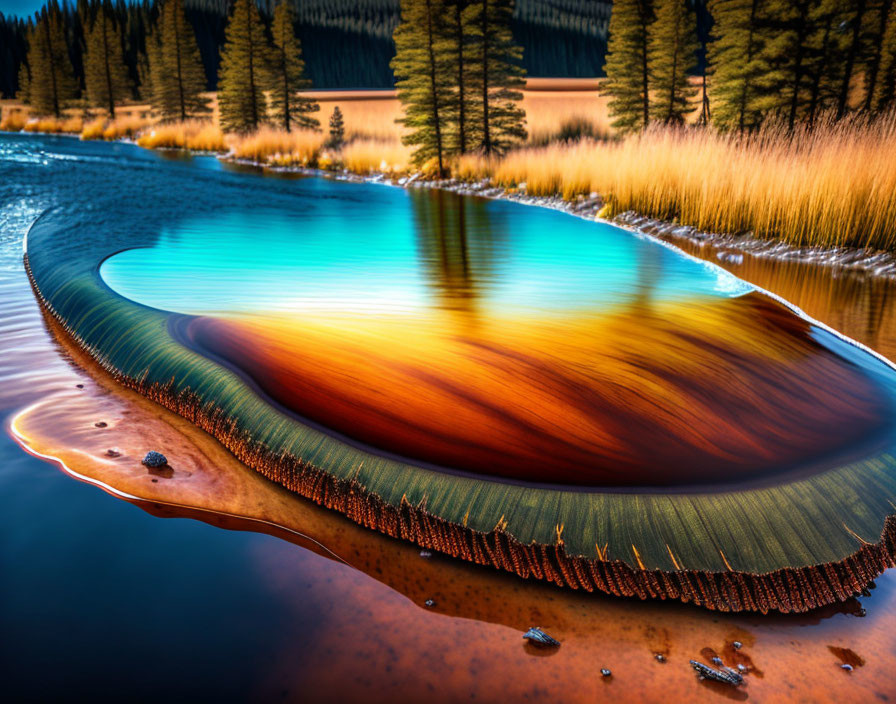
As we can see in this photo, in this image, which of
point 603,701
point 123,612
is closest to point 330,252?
point 123,612

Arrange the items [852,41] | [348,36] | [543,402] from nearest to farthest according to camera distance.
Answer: [543,402] < [852,41] < [348,36]

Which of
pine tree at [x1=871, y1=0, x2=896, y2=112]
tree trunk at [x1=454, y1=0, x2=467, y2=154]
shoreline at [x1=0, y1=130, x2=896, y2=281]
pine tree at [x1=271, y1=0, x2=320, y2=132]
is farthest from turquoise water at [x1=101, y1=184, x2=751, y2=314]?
pine tree at [x1=271, y1=0, x2=320, y2=132]

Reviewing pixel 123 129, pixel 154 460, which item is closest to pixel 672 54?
pixel 154 460

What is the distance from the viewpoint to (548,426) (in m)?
3.70

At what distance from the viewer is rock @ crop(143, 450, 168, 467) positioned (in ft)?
12.3

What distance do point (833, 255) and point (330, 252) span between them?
631cm

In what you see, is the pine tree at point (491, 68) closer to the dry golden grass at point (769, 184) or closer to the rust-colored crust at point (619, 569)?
the dry golden grass at point (769, 184)

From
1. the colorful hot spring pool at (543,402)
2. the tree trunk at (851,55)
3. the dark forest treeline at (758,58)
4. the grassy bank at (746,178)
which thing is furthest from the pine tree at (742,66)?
the colorful hot spring pool at (543,402)

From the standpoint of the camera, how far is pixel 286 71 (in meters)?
30.3

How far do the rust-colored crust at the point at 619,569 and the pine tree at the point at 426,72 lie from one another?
1673 cm

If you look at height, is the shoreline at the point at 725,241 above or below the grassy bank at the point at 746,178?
below

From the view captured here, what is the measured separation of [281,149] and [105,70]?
3052cm

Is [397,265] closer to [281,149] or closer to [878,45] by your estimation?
[281,149]

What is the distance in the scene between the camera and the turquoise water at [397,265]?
6.12 meters
